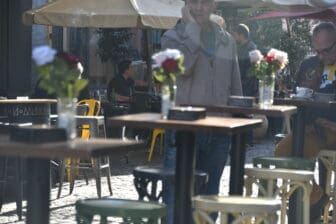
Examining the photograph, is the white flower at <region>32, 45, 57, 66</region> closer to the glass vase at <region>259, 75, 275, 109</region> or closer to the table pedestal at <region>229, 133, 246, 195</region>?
the table pedestal at <region>229, 133, 246, 195</region>

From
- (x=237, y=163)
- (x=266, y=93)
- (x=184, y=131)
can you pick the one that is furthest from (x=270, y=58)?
(x=184, y=131)

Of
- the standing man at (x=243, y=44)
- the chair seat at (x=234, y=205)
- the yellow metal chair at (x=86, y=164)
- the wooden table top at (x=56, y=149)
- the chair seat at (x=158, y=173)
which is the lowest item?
the yellow metal chair at (x=86, y=164)

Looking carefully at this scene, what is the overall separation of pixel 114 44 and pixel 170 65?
511 inches

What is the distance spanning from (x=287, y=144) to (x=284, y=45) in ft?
43.7

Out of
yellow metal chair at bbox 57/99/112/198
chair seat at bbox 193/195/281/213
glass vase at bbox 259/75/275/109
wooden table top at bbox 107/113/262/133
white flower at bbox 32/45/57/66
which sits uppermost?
white flower at bbox 32/45/57/66

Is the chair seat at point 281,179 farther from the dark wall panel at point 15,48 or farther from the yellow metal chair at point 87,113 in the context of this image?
the dark wall panel at point 15,48

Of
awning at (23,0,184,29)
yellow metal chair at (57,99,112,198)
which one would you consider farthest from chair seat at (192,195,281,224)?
awning at (23,0,184,29)

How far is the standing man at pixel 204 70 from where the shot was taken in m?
6.07

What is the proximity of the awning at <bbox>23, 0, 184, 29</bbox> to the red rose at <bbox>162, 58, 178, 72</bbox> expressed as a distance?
7.16 meters

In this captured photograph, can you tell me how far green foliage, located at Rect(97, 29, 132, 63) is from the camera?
17.6m

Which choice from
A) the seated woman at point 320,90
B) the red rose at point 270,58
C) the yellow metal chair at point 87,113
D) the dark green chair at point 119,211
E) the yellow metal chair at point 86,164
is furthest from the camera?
the yellow metal chair at point 87,113

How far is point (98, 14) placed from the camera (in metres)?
12.0

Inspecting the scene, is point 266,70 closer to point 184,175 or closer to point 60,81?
point 184,175

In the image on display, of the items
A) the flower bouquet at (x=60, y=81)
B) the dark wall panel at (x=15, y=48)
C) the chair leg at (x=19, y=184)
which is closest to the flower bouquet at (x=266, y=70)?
the flower bouquet at (x=60, y=81)
